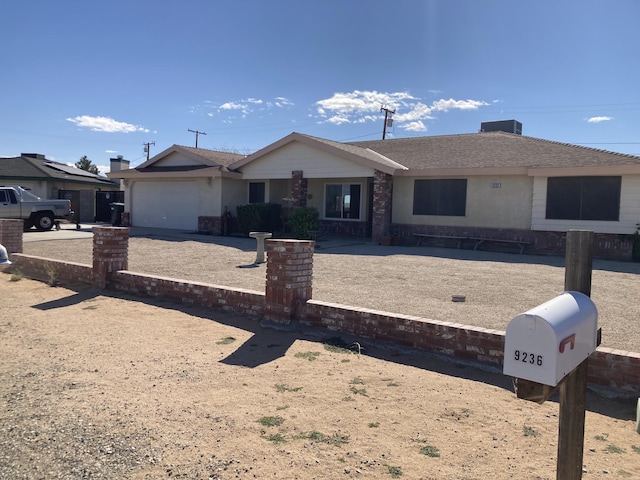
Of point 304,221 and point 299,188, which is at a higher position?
point 299,188

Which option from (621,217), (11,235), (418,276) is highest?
(621,217)

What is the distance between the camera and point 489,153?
17859 millimetres

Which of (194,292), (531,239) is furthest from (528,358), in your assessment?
(531,239)

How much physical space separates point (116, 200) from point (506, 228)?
22084 millimetres

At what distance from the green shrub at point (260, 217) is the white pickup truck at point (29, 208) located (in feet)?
27.8

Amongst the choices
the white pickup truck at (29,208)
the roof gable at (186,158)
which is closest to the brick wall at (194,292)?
the roof gable at (186,158)

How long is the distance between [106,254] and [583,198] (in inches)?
522

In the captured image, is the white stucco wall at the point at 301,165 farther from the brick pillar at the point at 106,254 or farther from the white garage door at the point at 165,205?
the brick pillar at the point at 106,254

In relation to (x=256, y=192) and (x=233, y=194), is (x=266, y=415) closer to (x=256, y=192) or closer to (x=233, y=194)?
(x=233, y=194)

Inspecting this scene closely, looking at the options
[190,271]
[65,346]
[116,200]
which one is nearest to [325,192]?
[190,271]

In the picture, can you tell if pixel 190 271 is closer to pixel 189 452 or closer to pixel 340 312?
pixel 340 312

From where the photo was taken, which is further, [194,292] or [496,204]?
[496,204]

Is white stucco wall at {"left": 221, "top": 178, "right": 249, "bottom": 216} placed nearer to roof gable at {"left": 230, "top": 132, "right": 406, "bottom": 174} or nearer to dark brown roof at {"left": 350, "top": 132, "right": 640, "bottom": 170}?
roof gable at {"left": 230, "top": 132, "right": 406, "bottom": 174}

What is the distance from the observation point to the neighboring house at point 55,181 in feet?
89.2
